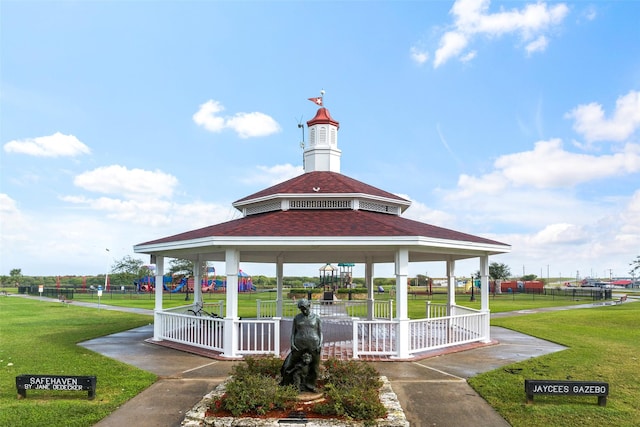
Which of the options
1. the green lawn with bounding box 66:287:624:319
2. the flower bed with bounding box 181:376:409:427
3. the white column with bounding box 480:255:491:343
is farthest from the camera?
the green lawn with bounding box 66:287:624:319

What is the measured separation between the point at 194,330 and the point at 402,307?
6665 millimetres

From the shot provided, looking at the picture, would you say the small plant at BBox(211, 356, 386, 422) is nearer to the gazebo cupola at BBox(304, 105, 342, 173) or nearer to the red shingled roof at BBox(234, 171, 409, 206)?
the red shingled roof at BBox(234, 171, 409, 206)

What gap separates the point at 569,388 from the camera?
8336 mm

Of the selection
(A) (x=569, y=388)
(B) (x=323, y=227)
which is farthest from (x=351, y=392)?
(B) (x=323, y=227)

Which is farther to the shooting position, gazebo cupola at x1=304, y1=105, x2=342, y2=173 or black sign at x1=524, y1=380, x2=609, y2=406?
gazebo cupola at x1=304, y1=105, x2=342, y2=173

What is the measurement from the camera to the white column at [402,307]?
1245 cm

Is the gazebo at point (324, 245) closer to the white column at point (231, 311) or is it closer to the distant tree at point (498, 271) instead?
the white column at point (231, 311)

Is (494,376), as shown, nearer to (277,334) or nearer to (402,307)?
(402,307)

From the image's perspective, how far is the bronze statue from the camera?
7688mm

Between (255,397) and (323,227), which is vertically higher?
(323,227)

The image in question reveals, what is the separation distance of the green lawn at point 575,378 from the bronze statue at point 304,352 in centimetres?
331

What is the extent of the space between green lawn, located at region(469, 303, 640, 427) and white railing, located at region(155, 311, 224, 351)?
7091mm

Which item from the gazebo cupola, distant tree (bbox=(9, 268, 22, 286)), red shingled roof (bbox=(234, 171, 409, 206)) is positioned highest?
the gazebo cupola

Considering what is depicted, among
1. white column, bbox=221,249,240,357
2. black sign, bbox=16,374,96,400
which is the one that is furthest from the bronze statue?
white column, bbox=221,249,240,357
